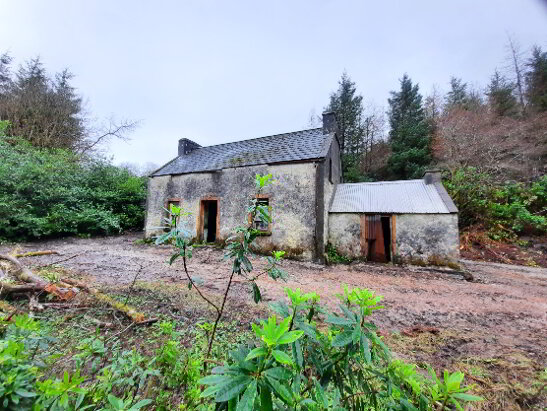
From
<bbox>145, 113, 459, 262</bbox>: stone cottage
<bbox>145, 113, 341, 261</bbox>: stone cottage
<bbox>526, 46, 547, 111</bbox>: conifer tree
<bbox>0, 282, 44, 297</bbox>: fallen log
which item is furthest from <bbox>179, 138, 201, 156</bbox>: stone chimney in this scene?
<bbox>526, 46, 547, 111</bbox>: conifer tree

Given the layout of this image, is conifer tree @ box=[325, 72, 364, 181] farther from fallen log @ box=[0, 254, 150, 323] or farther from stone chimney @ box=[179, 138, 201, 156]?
fallen log @ box=[0, 254, 150, 323]

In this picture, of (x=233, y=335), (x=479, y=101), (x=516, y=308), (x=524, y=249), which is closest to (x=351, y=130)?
(x=479, y=101)

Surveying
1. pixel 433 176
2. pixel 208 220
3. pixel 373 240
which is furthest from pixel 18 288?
pixel 433 176

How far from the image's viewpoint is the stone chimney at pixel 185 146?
555 inches

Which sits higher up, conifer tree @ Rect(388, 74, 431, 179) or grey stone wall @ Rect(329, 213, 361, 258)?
conifer tree @ Rect(388, 74, 431, 179)

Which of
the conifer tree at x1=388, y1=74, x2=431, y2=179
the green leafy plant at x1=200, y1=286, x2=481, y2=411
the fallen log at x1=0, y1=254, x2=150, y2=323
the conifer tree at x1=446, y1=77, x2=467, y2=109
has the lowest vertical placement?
the fallen log at x1=0, y1=254, x2=150, y2=323

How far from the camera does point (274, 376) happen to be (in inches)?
29.0

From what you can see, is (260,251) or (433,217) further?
(260,251)

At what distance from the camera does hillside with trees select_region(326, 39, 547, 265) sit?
1190 centimetres

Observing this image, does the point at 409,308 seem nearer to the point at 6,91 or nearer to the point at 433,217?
the point at 433,217

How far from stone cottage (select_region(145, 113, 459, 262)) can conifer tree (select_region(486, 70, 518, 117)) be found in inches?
624

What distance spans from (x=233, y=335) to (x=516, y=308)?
18.8 feet

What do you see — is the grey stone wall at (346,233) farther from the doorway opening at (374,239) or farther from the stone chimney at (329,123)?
the stone chimney at (329,123)

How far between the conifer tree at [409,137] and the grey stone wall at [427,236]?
1119 cm
